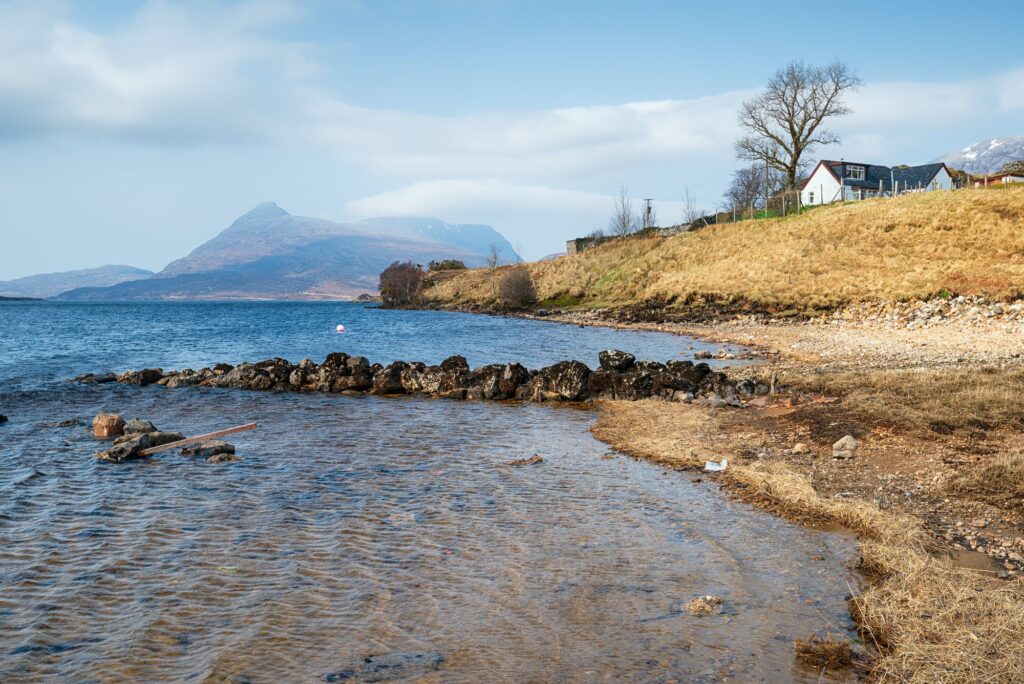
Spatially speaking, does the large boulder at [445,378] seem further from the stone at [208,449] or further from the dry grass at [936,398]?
the dry grass at [936,398]

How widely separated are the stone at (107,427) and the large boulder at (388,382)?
8962 millimetres

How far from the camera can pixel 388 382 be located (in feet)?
82.5

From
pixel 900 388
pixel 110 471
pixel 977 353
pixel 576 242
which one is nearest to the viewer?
pixel 110 471

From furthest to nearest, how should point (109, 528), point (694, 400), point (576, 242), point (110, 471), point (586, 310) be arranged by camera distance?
point (576, 242) < point (586, 310) < point (694, 400) < point (110, 471) < point (109, 528)

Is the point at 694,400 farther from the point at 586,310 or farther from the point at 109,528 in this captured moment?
the point at 586,310

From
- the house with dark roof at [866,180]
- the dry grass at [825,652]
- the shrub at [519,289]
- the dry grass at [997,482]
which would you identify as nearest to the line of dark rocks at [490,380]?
the dry grass at [997,482]

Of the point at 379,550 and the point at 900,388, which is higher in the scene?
the point at 900,388

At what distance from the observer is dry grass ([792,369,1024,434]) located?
42.8ft

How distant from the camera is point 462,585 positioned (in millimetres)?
8281

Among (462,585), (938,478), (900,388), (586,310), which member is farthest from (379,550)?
(586,310)

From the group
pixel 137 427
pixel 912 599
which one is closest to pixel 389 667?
pixel 912 599

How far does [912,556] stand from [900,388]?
29.4 ft

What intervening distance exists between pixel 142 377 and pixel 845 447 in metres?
26.5

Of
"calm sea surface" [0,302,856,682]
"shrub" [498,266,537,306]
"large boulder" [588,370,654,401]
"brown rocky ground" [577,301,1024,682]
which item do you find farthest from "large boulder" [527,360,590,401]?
"shrub" [498,266,537,306]
